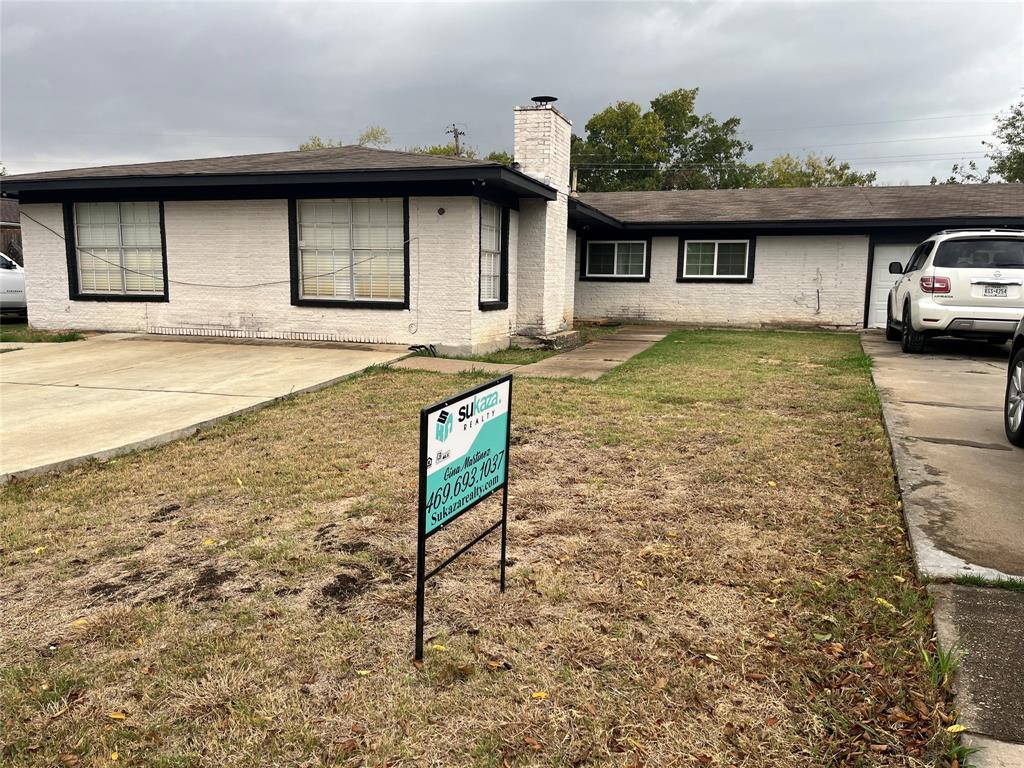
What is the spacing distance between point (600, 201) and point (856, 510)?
19.7m

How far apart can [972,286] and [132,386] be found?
1138 centimetres

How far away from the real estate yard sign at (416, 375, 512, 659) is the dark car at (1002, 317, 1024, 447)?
449cm

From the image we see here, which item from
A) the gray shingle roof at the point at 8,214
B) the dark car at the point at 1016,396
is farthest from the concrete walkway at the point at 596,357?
the gray shingle roof at the point at 8,214

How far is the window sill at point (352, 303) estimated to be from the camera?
12.4 m

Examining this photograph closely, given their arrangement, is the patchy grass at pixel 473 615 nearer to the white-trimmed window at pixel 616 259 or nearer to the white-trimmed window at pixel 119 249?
the white-trimmed window at pixel 119 249

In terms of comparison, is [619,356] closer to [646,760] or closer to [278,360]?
[278,360]

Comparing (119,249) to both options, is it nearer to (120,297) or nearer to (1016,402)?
(120,297)

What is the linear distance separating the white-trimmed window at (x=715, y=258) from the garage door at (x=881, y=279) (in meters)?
3.09

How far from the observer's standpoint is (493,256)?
43.1ft

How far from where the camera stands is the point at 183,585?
3.64 m

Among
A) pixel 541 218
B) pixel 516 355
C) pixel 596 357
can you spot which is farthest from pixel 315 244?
pixel 596 357

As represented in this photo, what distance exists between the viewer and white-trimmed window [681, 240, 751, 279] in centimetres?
1994

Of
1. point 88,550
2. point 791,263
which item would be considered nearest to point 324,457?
point 88,550

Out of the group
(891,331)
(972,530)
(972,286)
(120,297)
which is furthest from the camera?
(891,331)
